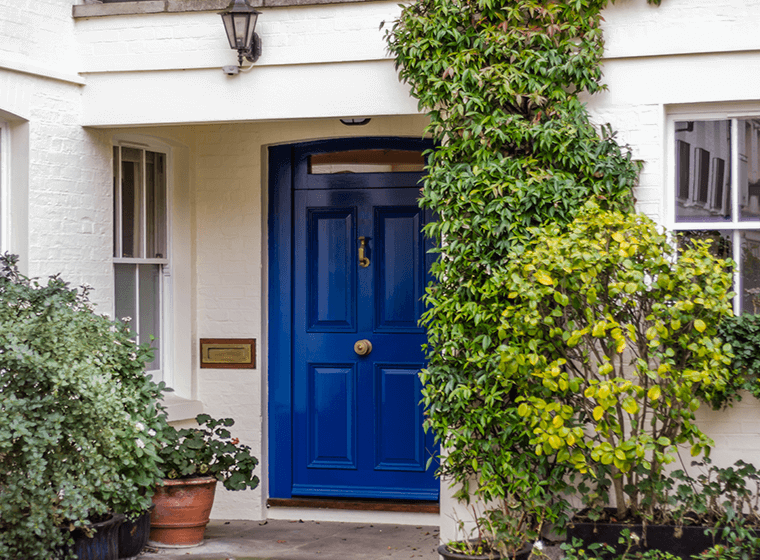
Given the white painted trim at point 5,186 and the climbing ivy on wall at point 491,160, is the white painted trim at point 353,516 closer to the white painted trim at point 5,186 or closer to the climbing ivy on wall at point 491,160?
the climbing ivy on wall at point 491,160

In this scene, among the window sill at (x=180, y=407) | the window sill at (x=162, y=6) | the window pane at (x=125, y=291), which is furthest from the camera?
the window sill at (x=180, y=407)

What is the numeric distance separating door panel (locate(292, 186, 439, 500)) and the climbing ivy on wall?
130 cm

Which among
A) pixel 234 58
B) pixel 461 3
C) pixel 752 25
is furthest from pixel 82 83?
pixel 752 25

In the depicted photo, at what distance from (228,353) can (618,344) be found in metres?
3.27

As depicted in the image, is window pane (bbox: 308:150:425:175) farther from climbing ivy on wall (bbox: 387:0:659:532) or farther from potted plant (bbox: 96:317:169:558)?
potted plant (bbox: 96:317:169:558)

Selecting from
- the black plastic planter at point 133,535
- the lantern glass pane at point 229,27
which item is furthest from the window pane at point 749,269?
the black plastic planter at point 133,535

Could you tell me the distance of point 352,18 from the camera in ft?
17.8

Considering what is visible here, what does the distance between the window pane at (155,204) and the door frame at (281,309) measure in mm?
778

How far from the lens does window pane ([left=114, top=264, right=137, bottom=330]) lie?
614 cm

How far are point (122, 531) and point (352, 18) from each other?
3.31 meters

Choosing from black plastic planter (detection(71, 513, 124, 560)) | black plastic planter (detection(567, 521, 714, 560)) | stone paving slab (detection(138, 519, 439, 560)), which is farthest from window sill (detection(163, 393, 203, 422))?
black plastic planter (detection(567, 521, 714, 560))

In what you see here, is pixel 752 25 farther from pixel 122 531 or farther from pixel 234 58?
pixel 122 531

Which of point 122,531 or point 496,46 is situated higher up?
point 496,46

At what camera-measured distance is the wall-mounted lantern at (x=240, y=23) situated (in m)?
5.28
